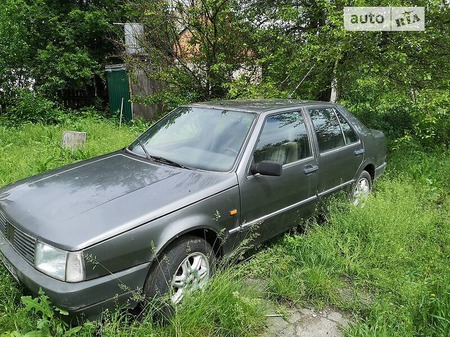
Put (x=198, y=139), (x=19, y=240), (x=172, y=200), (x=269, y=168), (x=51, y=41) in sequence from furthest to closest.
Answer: (x=51, y=41) → (x=198, y=139) → (x=269, y=168) → (x=172, y=200) → (x=19, y=240)

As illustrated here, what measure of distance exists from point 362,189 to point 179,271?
3.01m

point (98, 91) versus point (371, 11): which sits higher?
point (371, 11)

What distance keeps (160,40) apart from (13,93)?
6111mm

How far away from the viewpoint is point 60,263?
2.17 meters

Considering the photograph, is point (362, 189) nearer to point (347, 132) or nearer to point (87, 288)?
point (347, 132)

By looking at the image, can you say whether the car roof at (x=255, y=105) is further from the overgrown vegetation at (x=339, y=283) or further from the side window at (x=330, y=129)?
the overgrown vegetation at (x=339, y=283)

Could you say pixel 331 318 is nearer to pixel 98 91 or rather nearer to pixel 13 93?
pixel 13 93

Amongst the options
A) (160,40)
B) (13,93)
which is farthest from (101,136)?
(13,93)

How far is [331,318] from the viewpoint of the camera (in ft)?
9.14

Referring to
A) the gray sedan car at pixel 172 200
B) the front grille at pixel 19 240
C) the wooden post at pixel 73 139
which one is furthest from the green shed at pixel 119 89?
the front grille at pixel 19 240

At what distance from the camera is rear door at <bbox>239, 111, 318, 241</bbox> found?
10.3ft

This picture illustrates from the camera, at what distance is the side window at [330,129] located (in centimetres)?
399

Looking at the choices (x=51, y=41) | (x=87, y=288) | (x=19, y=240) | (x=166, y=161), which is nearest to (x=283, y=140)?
(x=166, y=161)

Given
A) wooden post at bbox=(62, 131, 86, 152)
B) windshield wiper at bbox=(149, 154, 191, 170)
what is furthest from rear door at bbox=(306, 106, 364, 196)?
wooden post at bbox=(62, 131, 86, 152)
